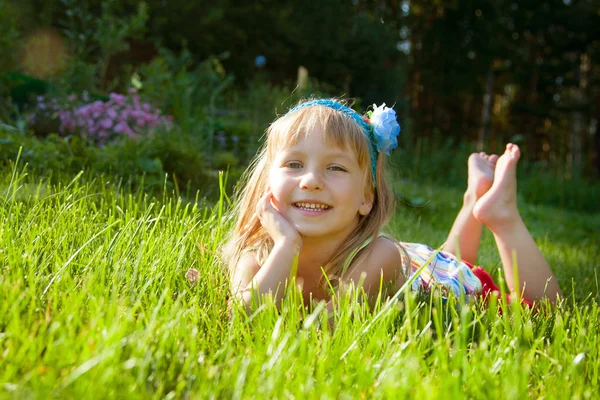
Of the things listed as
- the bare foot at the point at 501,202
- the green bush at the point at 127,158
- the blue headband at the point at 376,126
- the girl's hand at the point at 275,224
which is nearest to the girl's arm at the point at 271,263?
the girl's hand at the point at 275,224

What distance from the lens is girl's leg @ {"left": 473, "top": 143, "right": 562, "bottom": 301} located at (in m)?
2.57

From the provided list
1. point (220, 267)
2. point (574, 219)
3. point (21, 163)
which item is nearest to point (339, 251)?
point (220, 267)

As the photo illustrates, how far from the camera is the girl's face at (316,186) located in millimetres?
1952

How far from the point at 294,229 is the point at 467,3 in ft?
41.2

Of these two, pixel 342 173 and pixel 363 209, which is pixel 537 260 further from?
pixel 342 173

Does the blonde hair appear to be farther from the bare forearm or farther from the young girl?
the bare forearm

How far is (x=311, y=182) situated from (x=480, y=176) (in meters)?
1.48

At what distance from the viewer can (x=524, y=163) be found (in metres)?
9.34

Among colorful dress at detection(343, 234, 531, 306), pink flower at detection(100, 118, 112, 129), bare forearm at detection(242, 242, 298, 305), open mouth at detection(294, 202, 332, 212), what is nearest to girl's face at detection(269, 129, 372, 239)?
open mouth at detection(294, 202, 332, 212)

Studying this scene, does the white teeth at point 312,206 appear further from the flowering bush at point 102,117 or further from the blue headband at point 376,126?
the flowering bush at point 102,117

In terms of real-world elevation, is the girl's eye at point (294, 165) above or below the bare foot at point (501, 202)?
above

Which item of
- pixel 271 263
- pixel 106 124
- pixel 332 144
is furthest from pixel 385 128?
pixel 106 124

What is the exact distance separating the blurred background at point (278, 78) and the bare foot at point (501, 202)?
1.79 m

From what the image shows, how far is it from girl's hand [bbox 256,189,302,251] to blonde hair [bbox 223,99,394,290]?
0.11m
